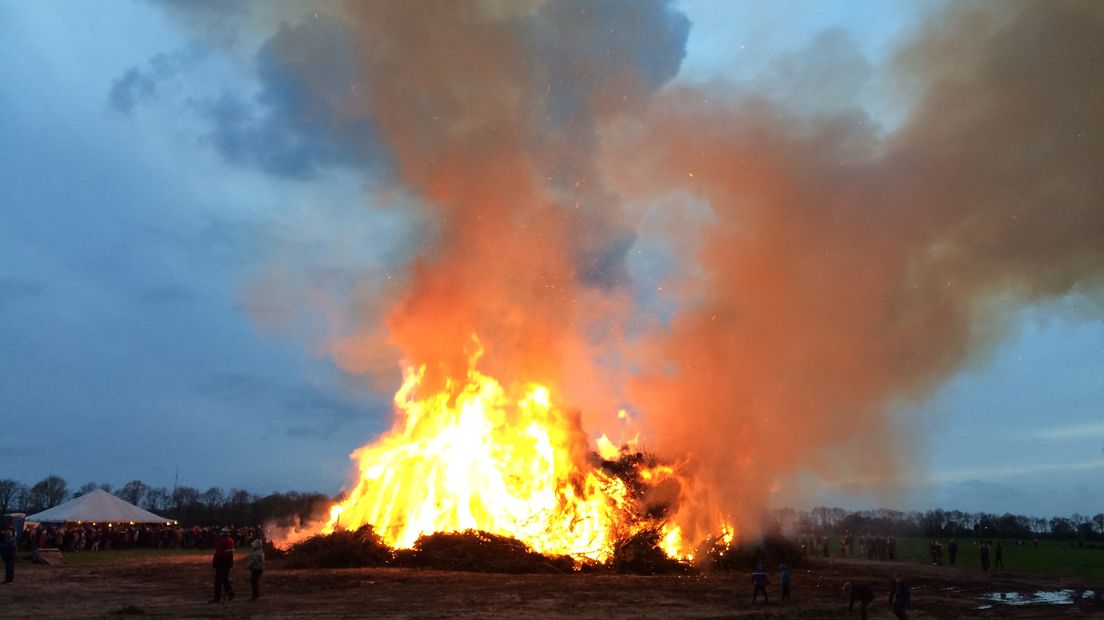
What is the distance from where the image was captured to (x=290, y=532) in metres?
35.6

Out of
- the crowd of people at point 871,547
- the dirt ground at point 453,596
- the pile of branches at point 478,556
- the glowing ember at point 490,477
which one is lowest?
the crowd of people at point 871,547

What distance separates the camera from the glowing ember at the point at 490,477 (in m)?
29.4

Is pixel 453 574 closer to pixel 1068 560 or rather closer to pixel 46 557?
pixel 46 557

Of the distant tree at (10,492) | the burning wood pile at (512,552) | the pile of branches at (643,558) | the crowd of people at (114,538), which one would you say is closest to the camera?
the burning wood pile at (512,552)

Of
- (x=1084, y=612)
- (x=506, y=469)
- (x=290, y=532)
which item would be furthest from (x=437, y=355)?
(x=1084, y=612)

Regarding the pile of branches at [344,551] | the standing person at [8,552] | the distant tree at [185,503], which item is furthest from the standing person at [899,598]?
the distant tree at [185,503]

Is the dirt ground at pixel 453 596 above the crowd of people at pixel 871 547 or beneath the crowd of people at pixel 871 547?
above

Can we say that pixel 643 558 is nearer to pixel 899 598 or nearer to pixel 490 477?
pixel 490 477

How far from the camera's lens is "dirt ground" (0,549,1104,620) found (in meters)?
17.0

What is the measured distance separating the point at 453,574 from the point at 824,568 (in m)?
18.7

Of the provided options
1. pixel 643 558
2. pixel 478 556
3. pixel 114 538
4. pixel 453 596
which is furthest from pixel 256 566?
pixel 114 538

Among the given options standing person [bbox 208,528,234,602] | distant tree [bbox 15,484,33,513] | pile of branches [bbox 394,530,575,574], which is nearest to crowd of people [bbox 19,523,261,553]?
pile of branches [bbox 394,530,575,574]

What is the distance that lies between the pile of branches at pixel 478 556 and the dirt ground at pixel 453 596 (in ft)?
3.10

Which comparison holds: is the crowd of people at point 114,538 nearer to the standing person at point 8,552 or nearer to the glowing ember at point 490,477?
the glowing ember at point 490,477
